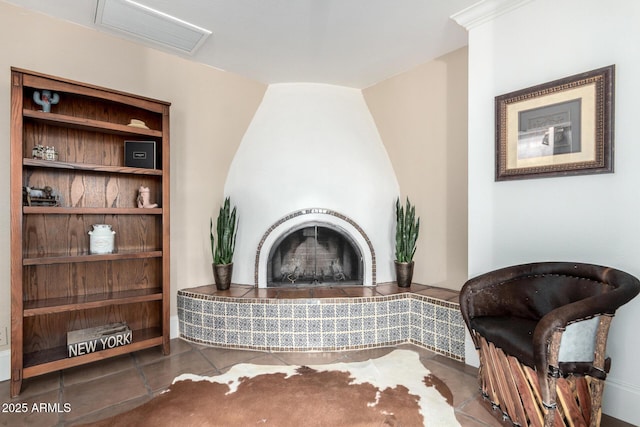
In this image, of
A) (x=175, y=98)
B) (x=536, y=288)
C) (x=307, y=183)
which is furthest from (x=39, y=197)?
(x=536, y=288)

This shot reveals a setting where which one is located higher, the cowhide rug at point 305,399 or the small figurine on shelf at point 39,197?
the small figurine on shelf at point 39,197

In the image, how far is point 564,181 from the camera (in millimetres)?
1939

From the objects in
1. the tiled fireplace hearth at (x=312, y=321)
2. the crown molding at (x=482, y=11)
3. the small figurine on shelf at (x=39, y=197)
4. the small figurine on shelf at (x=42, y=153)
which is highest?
the crown molding at (x=482, y=11)

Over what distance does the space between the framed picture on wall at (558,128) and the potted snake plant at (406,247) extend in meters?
0.97

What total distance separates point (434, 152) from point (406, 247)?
3.09ft

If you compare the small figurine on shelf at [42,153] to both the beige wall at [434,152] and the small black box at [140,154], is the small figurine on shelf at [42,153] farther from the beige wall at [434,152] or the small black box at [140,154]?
the beige wall at [434,152]

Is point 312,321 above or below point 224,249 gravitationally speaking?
below

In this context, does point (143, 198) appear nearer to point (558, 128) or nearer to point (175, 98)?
point (175, 98)

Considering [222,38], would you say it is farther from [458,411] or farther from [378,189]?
[458,411]

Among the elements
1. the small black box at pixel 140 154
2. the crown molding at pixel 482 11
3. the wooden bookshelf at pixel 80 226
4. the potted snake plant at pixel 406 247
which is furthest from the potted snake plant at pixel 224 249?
the crown molding at pixel 482 11

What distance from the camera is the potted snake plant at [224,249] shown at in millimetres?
2942

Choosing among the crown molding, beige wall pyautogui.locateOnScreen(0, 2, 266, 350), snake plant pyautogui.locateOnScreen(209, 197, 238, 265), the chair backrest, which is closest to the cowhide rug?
the chair backrest

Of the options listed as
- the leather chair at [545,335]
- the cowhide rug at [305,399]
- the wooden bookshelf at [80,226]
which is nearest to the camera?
the leather chair at [545,335]

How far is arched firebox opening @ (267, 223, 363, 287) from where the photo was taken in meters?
3.29
